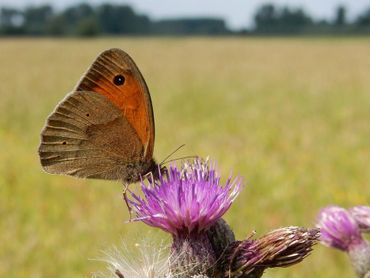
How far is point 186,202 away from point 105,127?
3.15ft

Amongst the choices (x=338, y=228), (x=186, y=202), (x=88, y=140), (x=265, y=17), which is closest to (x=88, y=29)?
(x=265, y=17)

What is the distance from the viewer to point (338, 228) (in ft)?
8.90

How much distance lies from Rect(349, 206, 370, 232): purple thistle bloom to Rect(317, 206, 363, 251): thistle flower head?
7 centimetres

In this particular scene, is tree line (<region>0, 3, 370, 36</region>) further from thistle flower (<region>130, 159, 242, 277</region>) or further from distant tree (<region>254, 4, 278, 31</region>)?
thistle flower (<region>130, 159, 242, 277</region>)

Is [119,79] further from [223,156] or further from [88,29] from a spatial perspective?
[88,29]

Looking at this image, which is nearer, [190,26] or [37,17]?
[37,17]

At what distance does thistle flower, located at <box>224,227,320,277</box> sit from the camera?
199 cm

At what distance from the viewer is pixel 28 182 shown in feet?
43.9

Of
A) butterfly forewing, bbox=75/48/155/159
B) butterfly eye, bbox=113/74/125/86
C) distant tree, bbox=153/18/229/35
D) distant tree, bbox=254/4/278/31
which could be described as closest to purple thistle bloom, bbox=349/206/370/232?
butterfly forewing, bbox=75/48/155/159

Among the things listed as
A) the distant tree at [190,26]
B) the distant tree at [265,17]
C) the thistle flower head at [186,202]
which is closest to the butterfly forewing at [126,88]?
the thistle flower head at [186,202]

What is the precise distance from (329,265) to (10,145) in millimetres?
10595

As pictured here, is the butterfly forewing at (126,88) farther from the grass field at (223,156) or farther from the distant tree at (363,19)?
the distant tree at (363,19)

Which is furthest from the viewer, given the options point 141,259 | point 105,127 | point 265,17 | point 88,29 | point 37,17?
point 265,17

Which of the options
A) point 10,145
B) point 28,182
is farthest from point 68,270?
point 10,145
